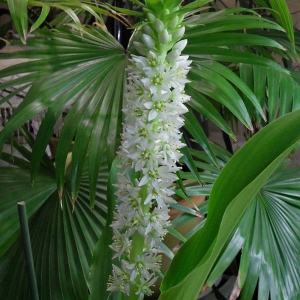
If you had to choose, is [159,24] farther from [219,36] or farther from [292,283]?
[292,283]

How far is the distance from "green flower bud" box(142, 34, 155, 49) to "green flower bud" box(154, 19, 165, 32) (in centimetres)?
1

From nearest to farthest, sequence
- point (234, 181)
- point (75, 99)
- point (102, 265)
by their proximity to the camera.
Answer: point (234, 181) < point (102, 265) < point (75, 99)

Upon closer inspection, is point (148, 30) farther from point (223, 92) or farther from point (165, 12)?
point (223, 92)

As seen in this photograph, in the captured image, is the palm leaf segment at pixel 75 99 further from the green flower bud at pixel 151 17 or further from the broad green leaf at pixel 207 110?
the green flower bud at pixel 151 17

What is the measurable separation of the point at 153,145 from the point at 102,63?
0.98 feet

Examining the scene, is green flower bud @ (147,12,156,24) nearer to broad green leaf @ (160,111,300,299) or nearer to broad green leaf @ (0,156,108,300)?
broad green leaf @ (160,111,300,299)

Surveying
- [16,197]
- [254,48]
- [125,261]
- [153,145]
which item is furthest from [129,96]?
[254,48]

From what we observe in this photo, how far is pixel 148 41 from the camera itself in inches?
14.3

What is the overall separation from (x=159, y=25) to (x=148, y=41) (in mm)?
19

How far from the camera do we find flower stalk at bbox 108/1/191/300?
0.36m

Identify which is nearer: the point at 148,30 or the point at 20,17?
the point at 148,30

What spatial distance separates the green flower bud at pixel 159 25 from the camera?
352mm

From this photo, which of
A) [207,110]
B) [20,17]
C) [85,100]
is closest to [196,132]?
[207,110]

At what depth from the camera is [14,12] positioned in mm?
484
